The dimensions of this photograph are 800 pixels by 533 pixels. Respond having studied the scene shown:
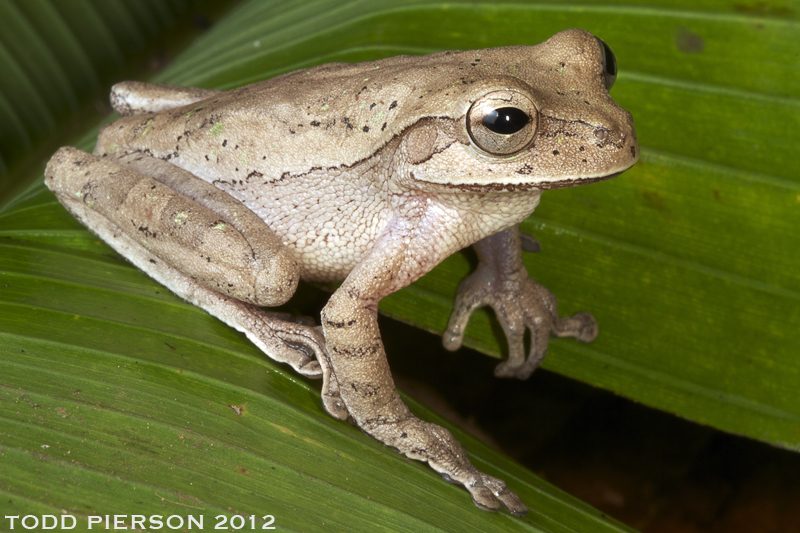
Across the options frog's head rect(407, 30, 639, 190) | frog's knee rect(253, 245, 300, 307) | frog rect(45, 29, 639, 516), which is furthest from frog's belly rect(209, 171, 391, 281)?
frog's head rect(407, 30, 639, 190)

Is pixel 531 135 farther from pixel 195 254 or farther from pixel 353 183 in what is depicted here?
pixel 195 254

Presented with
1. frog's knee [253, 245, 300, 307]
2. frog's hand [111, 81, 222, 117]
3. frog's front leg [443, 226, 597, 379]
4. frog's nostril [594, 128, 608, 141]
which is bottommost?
frog's front leg [443, 226, 597, 379]

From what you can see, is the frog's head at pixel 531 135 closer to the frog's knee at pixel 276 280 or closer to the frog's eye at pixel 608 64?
the frog's eye at pixel 608 64

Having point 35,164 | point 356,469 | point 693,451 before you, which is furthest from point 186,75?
point 693,451

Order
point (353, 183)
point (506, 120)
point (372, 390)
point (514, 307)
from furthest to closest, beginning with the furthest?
1. point (514, 307)
2. point (353, 183)
3. point (372, 390)
4. point (506, 120)

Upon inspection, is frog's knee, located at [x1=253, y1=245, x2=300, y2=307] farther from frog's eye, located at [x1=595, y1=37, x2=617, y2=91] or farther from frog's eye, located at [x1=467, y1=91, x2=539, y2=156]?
frog's eye, located at [x1=595, y1=37, x2=617, y2=91]

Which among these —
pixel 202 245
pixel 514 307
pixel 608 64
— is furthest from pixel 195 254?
pixel 608 64

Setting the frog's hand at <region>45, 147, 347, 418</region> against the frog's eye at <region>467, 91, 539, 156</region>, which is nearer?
the frog's eye at <region>467, 91, 539, 156</region>
